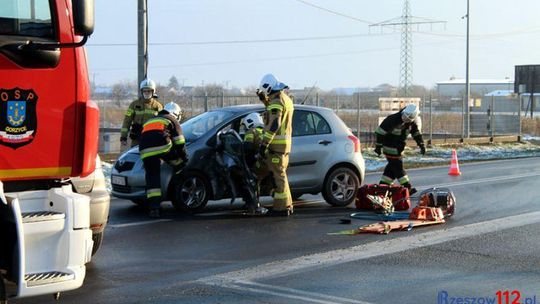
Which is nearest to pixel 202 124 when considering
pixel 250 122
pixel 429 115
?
pixel 250 122

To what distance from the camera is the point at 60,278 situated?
4.68 metres

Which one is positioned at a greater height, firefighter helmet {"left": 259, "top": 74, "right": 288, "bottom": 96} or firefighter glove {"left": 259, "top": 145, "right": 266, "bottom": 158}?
firefighter helmet {"left": 259, "top": 74, "right": 288, "bottom": 96}

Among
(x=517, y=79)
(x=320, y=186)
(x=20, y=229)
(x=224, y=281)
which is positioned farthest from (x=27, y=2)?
(x=517, y=79)

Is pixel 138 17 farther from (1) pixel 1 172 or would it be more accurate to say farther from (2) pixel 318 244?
(1) pixel 1 172

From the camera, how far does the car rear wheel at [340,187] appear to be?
11727 mm

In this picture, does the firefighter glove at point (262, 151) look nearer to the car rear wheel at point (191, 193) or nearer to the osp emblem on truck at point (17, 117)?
the car rear wheel at point (191, 193)

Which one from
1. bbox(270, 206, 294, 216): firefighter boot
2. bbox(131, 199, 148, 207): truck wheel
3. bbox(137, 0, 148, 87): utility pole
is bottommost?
bbox(270, 206, 294, 216): firefighter boot

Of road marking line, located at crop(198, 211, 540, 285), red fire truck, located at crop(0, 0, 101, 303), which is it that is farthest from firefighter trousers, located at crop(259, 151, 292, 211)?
red fire truck, located at crop(0, 0, 101, 303)

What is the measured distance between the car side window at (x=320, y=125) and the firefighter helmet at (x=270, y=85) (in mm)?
1552

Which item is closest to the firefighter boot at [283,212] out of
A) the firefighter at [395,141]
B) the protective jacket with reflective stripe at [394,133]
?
the firefighter at [395,141]

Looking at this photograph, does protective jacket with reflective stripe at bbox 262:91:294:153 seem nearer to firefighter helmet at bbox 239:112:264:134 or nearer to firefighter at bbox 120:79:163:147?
firefighter helmet at bbox 239:112:264:134

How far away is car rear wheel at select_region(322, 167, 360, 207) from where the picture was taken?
462 inches

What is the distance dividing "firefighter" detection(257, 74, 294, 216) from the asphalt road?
434 millimetres

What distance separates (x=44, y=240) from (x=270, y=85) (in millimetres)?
6010
